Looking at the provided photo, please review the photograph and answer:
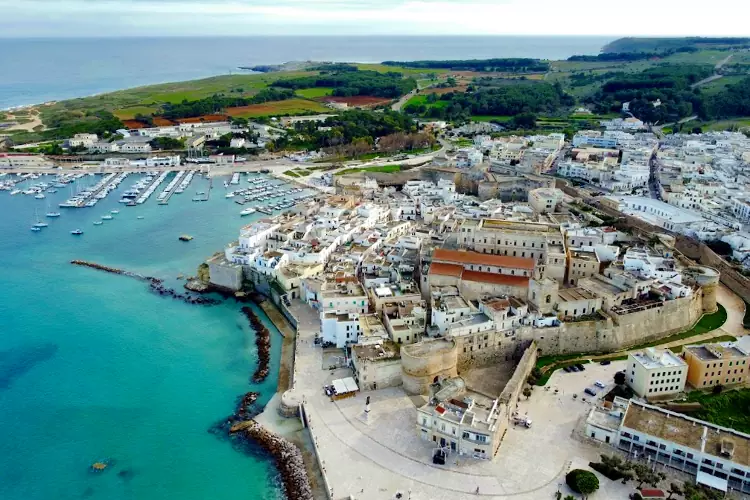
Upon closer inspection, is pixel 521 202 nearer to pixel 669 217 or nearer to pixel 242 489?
pixel 669 217

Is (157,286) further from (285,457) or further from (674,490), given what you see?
(674,490)

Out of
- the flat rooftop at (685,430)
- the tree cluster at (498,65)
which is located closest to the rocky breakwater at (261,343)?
the flat rooftop at (685,430)

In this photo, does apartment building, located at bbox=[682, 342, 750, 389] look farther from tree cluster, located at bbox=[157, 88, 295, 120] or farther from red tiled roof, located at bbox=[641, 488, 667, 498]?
tree cluster, located at bbox=[157, 88, 295, 120]

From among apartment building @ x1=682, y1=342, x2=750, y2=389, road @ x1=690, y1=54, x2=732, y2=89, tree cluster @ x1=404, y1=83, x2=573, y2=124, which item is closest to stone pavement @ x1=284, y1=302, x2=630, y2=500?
apartment building @ x1=682, y1=342, x2=750, y2=389

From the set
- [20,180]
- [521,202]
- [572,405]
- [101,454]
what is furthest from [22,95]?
[572,405]

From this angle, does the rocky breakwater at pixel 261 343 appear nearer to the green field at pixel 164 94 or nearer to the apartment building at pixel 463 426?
the apartment building at pixel 463 426
